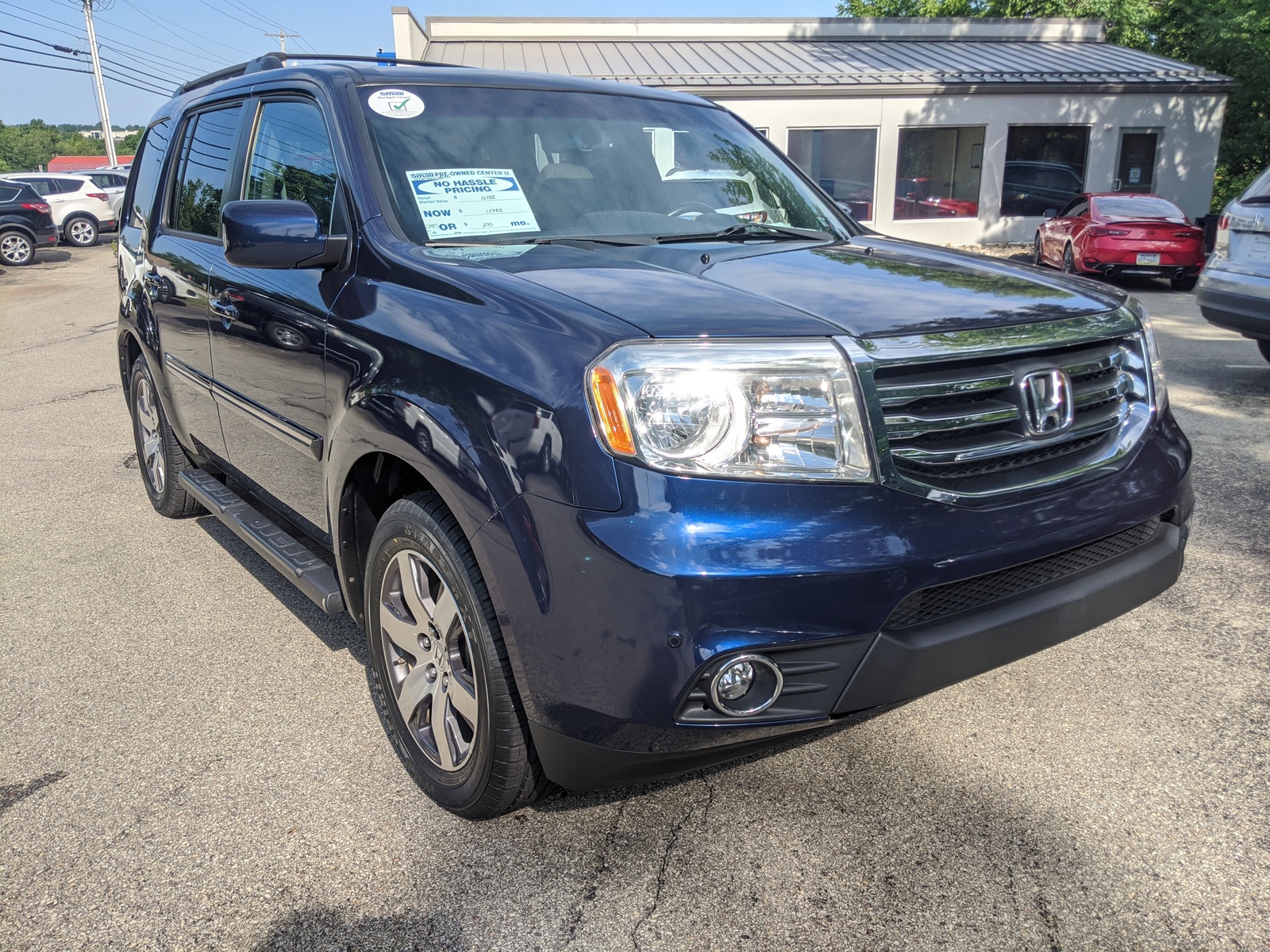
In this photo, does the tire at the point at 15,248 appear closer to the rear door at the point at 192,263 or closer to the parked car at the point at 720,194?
the rear door at the point at 192,263

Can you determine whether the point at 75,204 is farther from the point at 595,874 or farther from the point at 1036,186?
the point at 595,874

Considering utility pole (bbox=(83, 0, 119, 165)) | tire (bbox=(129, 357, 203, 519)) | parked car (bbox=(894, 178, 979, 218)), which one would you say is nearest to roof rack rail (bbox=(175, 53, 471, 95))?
tire (bbox=(129, 357, 203, 519))

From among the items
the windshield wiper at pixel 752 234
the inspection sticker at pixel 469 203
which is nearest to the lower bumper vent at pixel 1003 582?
the windshield wiper at pixel 752 234

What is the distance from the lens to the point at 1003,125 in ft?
76.0

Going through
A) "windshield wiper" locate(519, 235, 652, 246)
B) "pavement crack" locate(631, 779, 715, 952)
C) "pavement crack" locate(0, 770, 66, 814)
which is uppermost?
"windshield wiper" locate(519, 235, 652, 246)

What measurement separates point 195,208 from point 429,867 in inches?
116

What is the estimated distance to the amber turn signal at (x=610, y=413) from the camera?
1.94 metres

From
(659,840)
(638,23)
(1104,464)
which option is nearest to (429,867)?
Result: (659,840)

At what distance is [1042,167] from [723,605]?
24.9 meters

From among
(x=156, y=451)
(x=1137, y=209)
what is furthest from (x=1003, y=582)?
(x=1137, y=209)

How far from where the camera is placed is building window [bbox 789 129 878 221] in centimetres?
2286

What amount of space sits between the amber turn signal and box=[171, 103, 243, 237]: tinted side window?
236cm

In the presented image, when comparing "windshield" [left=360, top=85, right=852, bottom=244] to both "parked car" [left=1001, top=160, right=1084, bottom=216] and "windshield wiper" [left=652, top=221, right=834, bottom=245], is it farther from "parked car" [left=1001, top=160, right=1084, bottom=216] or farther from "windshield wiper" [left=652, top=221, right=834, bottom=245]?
"parked car" [left=1001, top=160, right=1084, bottom=216]

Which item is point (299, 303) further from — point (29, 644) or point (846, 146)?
point (846, 146)
